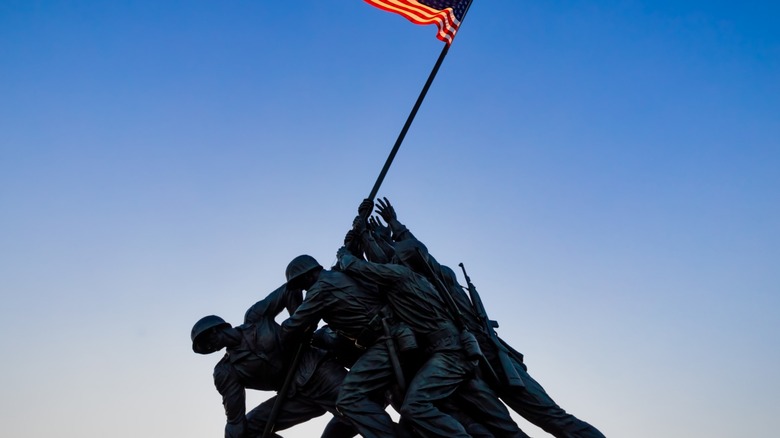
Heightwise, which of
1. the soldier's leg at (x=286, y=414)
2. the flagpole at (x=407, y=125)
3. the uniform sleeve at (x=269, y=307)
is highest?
the flagpole at (x=407, y=125)

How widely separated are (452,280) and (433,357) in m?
1.67

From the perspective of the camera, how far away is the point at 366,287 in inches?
390

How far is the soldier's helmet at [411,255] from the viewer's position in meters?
10.5

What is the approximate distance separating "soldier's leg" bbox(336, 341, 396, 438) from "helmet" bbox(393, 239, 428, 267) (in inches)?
58.9

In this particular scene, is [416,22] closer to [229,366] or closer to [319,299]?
[319,299]

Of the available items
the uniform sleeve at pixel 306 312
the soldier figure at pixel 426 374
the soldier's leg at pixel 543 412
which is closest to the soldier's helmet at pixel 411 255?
the soldier figure at pixel 426 374

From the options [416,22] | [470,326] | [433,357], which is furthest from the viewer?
[416,22]

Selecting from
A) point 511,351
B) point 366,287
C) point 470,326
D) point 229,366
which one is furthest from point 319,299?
point 511,351

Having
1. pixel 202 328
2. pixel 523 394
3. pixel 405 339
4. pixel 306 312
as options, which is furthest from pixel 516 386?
pixel 202 328

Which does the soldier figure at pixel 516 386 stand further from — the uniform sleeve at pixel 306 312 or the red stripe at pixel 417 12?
the red stripe at pixel 417 12

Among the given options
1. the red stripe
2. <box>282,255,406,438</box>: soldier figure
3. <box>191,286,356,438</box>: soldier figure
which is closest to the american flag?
the red stripe

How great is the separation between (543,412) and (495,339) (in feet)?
4.12

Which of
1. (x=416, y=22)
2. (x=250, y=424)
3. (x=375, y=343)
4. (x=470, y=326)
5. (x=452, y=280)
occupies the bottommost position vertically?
(x=250, y=424)

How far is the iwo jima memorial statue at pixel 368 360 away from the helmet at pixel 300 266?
0.05ft
